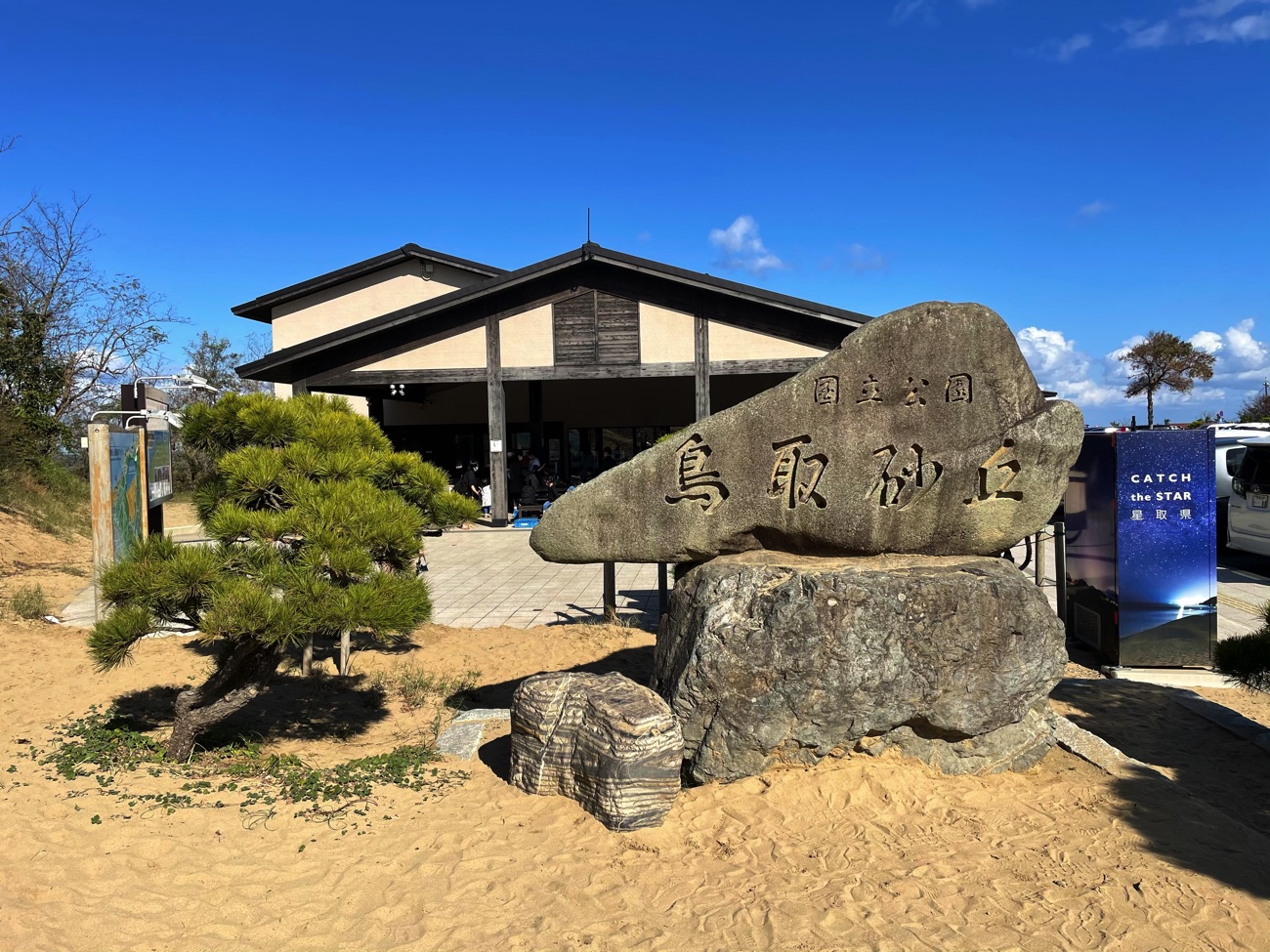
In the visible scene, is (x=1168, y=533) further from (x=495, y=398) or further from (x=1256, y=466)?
(x=495, y=398)

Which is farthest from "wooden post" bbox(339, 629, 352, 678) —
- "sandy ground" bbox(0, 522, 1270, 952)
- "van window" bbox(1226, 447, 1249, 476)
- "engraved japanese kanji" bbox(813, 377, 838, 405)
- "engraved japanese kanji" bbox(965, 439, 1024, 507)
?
"van window" bbox(1226, 447, 1249, 476)

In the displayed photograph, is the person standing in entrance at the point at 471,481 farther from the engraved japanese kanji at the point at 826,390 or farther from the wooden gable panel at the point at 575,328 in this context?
the engraved japanese kanji at the point at 826,390

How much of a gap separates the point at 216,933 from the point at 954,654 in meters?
3.92

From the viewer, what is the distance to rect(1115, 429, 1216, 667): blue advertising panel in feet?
22.3

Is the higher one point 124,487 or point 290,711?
point 124,487

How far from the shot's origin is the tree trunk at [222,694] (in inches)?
202

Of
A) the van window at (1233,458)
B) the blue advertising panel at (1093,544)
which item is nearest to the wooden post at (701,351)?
the blue advertising panel at (1093,544)

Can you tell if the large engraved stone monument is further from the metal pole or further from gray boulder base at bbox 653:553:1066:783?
the metal pole

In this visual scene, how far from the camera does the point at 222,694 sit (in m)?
5.32

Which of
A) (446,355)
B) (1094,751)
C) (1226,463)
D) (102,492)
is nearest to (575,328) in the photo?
(446,355)

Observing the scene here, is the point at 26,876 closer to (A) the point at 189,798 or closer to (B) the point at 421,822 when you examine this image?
(A) the point at 189,798

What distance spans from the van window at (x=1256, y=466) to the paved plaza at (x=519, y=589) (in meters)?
9.31

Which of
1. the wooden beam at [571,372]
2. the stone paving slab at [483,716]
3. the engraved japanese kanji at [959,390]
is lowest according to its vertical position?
the stone paving slab at [483,716]

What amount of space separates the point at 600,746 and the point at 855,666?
1.53 m
